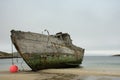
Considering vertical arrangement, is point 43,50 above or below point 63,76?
above

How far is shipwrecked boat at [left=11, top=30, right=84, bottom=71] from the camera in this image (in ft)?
54.0

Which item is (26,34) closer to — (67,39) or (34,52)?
(34,52)

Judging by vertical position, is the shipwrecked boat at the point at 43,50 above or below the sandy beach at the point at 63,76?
above

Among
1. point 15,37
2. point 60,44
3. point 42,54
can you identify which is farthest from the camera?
point 60,44

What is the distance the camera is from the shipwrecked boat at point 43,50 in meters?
16.5

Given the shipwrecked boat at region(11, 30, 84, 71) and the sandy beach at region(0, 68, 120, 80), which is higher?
the shipwrecked boat at region(11, 30, 84, 71)

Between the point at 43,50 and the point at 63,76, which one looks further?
the point at 43,50

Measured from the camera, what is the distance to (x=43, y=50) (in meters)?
17.8

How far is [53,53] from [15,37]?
3.86 m

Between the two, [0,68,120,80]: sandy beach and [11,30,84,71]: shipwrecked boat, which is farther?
[11,30,84,71]: shipwrecked boat

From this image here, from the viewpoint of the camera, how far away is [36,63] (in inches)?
678

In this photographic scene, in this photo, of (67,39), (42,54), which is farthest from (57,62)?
(67,39)

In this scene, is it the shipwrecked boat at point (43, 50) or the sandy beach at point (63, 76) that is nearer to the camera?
the sandy beach at point (63, 76)

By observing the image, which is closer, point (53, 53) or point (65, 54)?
point (53, 53)
